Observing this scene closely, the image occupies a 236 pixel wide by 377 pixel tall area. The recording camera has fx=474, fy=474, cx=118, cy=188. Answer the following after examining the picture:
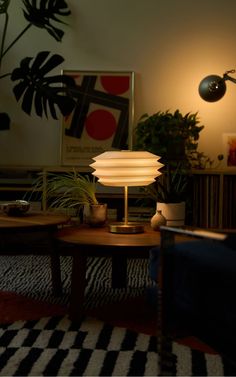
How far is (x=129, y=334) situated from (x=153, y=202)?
170cm

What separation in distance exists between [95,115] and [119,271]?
1528 mm

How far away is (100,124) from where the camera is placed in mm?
3586

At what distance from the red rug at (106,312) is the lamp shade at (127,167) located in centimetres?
55

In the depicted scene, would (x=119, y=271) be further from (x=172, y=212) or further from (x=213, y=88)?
(x=213, y=88)

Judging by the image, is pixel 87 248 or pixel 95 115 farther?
pixel 95 115

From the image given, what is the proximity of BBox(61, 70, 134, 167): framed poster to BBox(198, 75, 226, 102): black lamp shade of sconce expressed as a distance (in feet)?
1.84

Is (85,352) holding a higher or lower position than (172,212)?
lower

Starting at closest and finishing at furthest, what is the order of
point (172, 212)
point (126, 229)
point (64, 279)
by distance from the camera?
point (126, 229) → point (172, 212) → point (64, 279)

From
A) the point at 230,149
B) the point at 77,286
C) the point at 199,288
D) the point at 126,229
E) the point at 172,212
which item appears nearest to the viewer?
the point at 199,288

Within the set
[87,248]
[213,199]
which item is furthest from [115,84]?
[87,248]

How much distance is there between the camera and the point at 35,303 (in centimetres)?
216

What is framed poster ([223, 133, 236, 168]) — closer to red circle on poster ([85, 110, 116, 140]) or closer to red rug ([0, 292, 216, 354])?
red circle on poster ([85, 110, 116, 140])

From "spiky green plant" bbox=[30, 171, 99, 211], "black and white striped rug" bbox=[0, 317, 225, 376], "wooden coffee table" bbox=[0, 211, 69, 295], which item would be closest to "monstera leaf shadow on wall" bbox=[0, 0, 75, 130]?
"spiky green plant" bbox=[30, 171, 99, 211]

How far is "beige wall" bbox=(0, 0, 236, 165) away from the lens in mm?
3572
